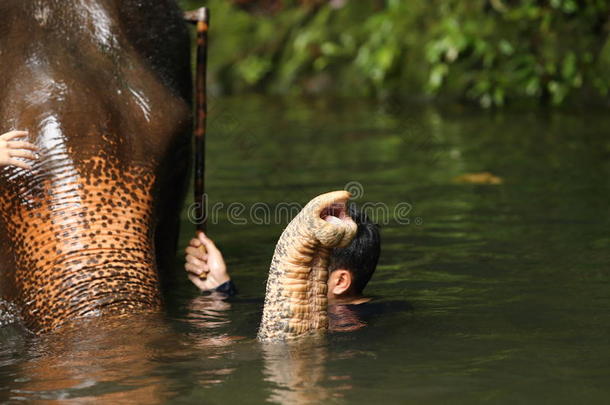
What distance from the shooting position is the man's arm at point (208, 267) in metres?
6.01

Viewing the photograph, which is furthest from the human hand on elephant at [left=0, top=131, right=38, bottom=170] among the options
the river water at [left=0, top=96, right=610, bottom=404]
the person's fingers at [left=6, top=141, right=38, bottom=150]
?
the river water at [left=0, top=96, right=610, bottom=404]

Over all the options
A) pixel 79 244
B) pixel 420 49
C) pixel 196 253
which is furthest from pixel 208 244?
pixel 420 49

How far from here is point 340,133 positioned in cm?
1361

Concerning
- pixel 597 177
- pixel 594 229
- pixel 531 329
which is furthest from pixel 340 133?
pixel 531 329

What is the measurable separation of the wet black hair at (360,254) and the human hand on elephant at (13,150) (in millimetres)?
1548

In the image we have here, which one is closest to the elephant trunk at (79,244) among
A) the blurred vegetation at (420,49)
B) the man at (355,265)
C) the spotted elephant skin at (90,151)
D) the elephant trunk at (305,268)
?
the spotted elephant skin at (90,151)

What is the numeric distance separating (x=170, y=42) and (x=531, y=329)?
2.58 metres

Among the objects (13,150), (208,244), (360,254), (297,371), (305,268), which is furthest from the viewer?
(208,244)

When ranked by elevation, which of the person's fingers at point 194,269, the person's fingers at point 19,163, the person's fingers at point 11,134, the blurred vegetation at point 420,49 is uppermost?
the blurred vegetation at point 420,49

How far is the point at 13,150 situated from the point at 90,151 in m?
0.44

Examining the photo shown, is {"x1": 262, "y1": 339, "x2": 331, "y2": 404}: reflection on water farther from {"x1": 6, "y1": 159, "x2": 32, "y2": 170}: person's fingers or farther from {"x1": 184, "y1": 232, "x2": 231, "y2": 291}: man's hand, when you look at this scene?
{"x1": 184, "y1": 232, "x2": 231, "y2": 291}: man's hand

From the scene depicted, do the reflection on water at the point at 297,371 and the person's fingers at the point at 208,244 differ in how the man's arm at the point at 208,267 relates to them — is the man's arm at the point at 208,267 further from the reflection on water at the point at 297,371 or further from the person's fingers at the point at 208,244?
the reflection on water at the point at 297,371

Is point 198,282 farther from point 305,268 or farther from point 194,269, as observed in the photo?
point 305,268

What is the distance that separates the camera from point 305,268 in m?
4.44
